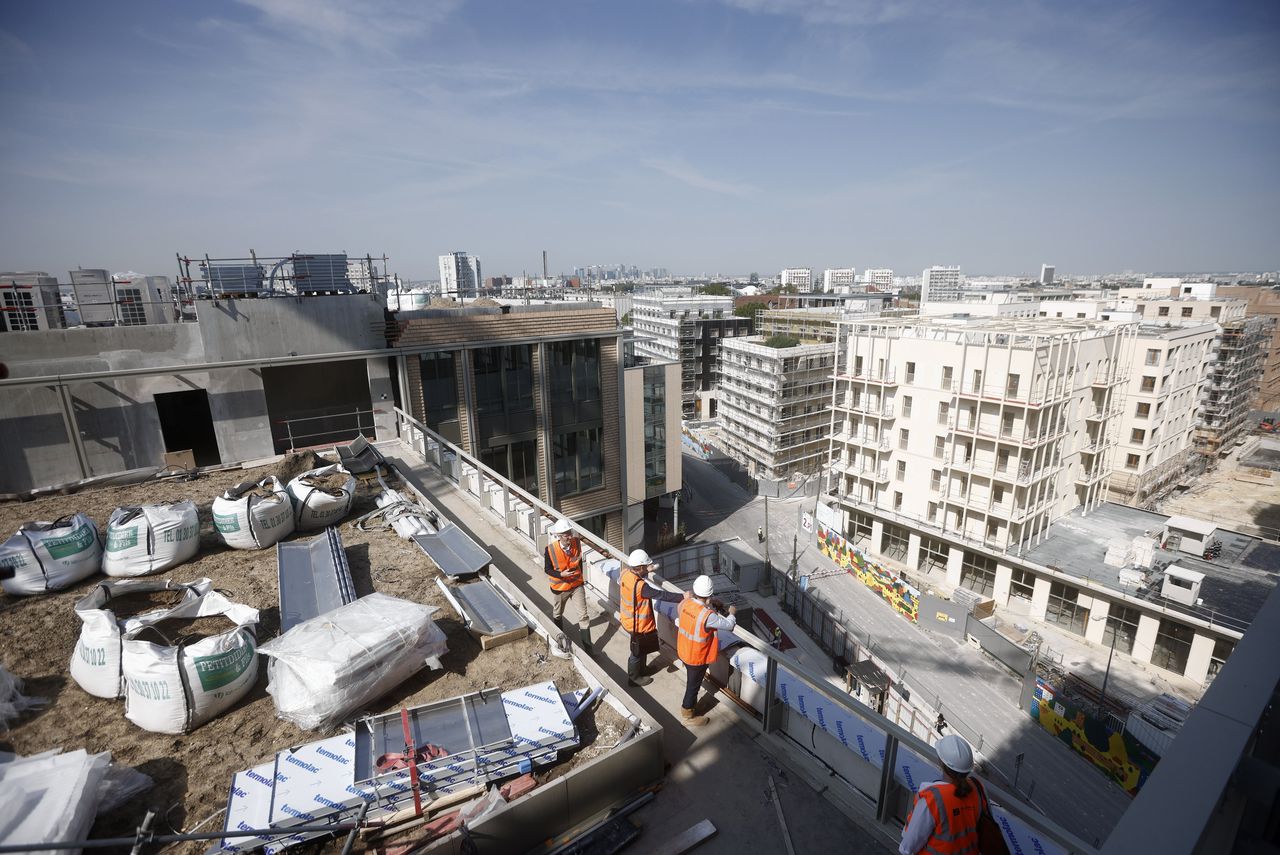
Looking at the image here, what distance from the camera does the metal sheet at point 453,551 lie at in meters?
7.93

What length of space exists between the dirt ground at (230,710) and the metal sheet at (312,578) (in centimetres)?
27

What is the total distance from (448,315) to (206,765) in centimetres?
1501

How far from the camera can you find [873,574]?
103ft

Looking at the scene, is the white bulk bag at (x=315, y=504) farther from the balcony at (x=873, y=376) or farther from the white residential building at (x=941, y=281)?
the white residential building at (x=941, y=281)

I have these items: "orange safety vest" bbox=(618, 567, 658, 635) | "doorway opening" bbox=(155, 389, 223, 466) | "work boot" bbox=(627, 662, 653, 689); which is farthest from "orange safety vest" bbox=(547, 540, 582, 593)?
"doorway opening" bbox=(155, 389, 223, 466)

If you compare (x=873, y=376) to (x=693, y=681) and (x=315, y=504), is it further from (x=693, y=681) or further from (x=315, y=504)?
(x=693, y=681)

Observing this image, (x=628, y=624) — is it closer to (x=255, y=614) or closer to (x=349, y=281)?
(x=255, y=614)

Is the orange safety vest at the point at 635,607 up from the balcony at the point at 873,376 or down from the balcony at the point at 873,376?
up

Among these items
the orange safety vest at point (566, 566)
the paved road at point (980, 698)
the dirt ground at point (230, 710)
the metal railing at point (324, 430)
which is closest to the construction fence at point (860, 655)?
the paved road at point (980, 698)

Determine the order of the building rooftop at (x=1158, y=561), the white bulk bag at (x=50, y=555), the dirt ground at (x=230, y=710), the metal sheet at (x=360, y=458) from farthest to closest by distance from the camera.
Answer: the building rooftop at (x=1158, y=561)
the metal sheet at (x=360, y=458)
the white bulk bag at (x=50, y=555)
the dirt ground at (x=230, y=710)

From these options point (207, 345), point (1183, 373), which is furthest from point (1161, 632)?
point (207, 345)

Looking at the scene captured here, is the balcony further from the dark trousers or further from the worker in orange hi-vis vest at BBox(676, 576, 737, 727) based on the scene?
the dark trousers

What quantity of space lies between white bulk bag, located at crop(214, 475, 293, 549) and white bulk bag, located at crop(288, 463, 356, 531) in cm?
20

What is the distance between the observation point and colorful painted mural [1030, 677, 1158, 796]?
18859 millimetres
